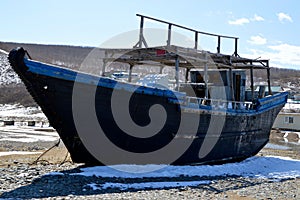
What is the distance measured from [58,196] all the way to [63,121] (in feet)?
9.53

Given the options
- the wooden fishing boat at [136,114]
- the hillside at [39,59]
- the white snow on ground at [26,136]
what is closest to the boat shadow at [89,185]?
the wooden fishing boat at [136,114]

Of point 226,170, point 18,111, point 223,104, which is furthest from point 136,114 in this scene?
point 18,111

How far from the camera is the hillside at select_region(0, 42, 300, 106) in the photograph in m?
75.6

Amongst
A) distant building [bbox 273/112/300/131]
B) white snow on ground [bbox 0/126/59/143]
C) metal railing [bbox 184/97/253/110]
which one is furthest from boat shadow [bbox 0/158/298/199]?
distant building [bbox 273/112/300/131]

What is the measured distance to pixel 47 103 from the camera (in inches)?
419

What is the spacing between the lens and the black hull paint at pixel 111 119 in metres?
10.4

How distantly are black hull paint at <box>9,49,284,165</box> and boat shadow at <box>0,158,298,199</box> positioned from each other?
4.22ft

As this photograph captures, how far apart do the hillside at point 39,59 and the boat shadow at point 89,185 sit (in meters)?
62.4

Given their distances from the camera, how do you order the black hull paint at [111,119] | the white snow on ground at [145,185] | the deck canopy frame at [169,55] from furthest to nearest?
the deck canopy frame at [169,55] < the black hull paint at [111,119] < the white snow on ground at [145,185]

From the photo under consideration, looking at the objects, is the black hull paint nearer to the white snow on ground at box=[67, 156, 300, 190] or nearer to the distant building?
the white snow on ground at box=[67, 156, 300, 190]

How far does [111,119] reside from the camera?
11.5m

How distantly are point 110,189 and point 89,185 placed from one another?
0.57 metres

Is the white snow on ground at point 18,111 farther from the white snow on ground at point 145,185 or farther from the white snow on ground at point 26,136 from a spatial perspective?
the white snow on ground at point 145,185

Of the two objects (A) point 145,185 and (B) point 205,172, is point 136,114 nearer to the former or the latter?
(A) point 145,185
